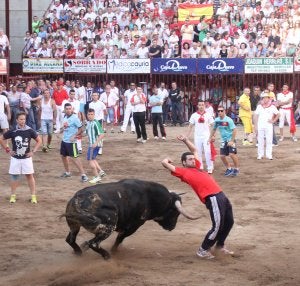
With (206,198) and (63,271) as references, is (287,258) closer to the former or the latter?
(206,198)

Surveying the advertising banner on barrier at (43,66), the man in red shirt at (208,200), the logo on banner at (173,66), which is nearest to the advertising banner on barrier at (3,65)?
the advertising banner on barrier at (43,66)

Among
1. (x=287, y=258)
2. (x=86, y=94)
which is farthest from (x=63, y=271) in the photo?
(x=86, y=94)

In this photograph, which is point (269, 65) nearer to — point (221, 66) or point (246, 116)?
point (221, 66)

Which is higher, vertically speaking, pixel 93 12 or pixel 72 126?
pixel 93 12

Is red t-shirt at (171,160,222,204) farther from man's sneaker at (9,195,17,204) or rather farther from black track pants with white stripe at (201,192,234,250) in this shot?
man's sneaker at (9,195,17,204)

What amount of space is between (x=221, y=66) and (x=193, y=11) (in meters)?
3.84

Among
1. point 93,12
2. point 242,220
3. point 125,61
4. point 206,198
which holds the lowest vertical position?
point 242,220

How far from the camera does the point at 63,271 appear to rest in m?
9.00

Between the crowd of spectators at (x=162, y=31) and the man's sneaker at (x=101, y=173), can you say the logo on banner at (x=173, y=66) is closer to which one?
the crowd of spectators at (x=162, y=31)

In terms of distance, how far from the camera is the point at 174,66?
27531 mm

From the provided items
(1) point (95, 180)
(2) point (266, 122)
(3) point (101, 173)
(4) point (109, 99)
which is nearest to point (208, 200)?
(1) point (95, 180)

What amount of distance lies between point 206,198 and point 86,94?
17.6m

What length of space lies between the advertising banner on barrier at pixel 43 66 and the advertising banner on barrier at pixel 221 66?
5549mm

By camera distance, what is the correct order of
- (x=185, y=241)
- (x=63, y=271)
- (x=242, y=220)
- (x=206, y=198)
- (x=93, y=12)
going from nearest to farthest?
(x=63, y=271) < (x=206, y=198) < (x=185, y=241) < (x=242, y=220) < (x=93, y=12)
